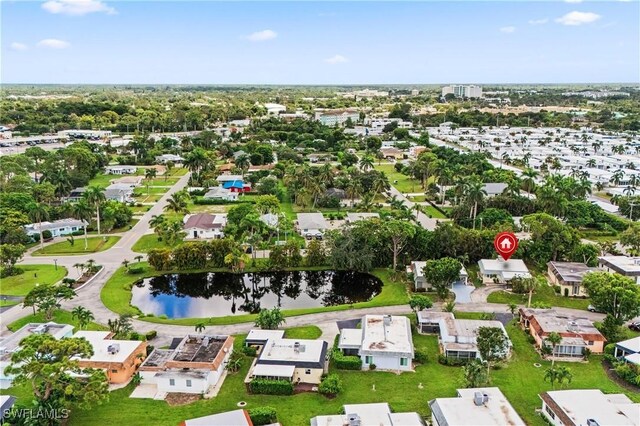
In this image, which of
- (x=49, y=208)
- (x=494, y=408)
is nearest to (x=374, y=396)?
(x=494, y=408)

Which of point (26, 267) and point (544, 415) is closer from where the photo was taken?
point (544, 415)

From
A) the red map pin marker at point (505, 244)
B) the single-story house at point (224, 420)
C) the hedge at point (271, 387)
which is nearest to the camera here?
the single-story house at point (224, 420)

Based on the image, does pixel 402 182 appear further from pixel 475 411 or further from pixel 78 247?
pixel 475 411

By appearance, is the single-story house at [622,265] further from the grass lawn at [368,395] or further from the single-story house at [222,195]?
the single-story house at [222,195]

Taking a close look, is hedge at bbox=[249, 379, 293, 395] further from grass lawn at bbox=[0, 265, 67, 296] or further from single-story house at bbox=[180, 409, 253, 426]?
grass lawn at bbox=[0, 265, 67, 296]

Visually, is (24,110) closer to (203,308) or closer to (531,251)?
(203,308)

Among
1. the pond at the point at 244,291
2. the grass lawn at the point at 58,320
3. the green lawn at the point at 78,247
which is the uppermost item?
A: the green lawn at the point at 78,247

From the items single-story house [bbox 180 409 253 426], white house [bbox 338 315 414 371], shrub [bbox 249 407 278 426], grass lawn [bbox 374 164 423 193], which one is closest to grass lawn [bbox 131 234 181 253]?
white house [bbox 338 315 414 371]

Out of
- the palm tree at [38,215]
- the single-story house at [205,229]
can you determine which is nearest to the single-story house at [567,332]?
the single-story house at [205,229]
